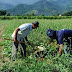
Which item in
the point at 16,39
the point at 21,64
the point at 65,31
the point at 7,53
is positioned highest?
the point at 65,31

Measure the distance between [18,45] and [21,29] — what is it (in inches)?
25.5

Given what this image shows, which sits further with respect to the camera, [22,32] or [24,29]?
[22,32]

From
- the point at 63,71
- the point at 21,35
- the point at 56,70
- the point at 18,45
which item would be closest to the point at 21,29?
the point at 21,35

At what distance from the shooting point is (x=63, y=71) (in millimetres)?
2584

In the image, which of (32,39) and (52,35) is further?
(32,39)

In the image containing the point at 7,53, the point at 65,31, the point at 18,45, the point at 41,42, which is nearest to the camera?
the point at 65,31

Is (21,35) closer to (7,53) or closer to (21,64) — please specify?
(21,64)

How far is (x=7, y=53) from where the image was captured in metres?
5.08

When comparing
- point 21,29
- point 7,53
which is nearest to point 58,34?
point 21,29

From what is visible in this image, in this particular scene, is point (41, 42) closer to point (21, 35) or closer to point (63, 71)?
point (21, 35)

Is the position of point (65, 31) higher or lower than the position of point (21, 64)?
higher

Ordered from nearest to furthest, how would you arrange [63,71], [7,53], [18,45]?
[63,71] < [18,45] < [7,53]

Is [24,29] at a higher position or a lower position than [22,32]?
higher

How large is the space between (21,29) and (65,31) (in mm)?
1334
